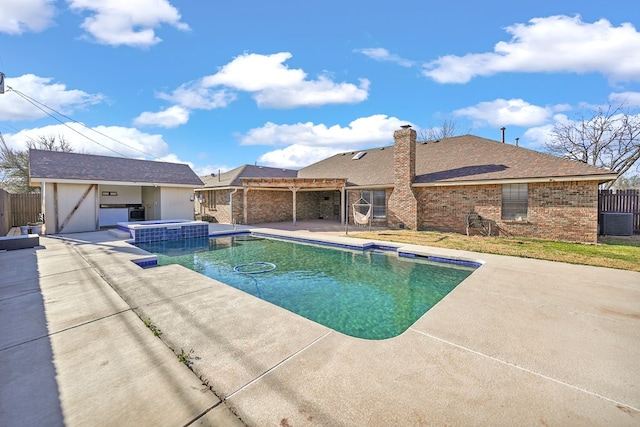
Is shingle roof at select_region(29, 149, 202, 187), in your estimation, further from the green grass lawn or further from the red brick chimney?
the green grass lawn

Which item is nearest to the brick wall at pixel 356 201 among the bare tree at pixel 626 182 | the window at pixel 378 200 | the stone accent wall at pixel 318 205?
the window at pixel 378 200

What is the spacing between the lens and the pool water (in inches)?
181

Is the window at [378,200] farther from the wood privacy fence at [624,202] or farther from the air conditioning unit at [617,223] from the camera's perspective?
the wood privacy fence at [624,202]

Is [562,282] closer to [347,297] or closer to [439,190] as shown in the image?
[347,297]

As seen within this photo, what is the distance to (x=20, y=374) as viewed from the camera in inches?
97.3

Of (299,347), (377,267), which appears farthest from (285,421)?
(377,267)

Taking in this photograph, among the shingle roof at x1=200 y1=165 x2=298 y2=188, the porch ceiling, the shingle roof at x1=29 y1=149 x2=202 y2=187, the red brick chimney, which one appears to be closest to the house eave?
the red brick chimney

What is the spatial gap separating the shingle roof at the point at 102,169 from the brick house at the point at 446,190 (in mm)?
2467

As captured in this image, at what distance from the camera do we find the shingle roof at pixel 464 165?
1002cm

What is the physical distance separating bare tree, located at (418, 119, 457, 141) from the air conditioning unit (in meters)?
18.0

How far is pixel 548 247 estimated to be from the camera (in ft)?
28.0

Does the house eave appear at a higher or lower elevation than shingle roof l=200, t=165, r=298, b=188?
lower

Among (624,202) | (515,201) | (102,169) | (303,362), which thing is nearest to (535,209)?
(515,201)

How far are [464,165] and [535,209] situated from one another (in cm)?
344
